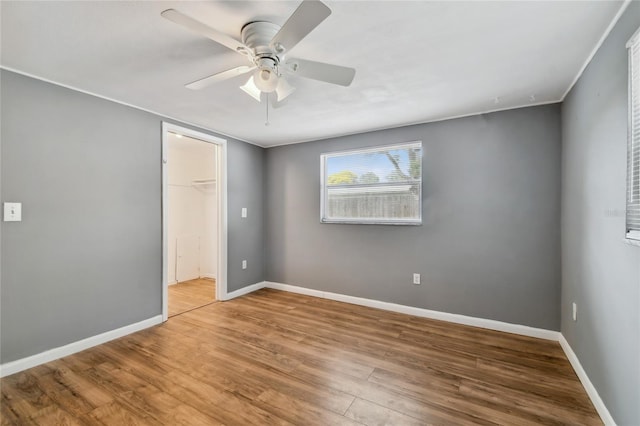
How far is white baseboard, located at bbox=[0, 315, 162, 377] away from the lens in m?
2.03

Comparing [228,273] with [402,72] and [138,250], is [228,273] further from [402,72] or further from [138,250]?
[402,72]

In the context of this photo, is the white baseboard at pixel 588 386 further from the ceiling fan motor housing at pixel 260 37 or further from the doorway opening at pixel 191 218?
the doorway opening at pixel 191 218

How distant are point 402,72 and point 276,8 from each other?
1.07 m

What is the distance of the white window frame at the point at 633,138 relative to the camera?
1288 mm

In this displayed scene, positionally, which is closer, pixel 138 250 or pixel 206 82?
pixel 206 82

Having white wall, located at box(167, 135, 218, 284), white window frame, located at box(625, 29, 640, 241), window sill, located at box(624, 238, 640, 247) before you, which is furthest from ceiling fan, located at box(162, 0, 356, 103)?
white wall, located at box(167, 135, 218, 284)

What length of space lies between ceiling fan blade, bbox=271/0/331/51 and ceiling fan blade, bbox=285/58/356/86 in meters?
0.16

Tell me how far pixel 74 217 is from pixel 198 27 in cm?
212

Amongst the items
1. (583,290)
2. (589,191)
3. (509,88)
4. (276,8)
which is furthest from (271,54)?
(583,290)

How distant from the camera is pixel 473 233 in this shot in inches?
115

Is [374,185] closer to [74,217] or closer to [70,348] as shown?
[74,217]

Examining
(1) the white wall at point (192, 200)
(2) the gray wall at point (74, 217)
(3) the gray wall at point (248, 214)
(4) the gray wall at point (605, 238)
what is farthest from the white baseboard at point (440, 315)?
(2) the gray wall at point (74, 217)

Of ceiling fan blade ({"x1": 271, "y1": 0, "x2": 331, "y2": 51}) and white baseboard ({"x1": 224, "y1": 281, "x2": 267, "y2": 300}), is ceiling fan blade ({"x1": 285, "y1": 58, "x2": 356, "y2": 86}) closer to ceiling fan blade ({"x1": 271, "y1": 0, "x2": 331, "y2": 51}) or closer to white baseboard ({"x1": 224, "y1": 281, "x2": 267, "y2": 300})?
ceiling fan blade ({"x1": 271, "y1": 0, "x2": 331, "y2": 51})

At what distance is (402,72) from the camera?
6.73 feet
